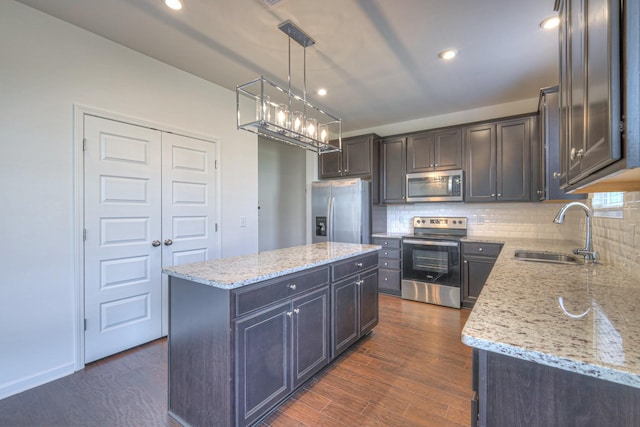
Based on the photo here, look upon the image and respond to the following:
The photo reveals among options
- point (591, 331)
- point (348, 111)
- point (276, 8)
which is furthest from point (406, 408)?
point (348, 111)

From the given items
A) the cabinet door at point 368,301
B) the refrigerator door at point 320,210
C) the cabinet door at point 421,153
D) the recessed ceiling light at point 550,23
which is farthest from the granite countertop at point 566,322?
the refrigerator door at point 320,210

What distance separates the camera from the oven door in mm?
3773

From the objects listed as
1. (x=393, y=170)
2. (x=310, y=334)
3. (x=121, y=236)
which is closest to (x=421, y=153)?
(x=393, y=170)

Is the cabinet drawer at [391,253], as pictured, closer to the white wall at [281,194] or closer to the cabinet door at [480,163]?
the cabinet door at [480,163]

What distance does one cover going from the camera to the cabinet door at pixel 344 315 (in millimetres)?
2324

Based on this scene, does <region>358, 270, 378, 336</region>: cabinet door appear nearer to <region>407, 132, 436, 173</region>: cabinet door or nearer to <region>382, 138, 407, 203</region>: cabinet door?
<region>382, 138, 407, 203</region>: cabinet door

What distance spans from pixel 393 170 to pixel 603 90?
378 cm

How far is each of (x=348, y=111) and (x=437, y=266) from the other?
8.26 feet

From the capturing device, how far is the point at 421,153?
4.27 meters

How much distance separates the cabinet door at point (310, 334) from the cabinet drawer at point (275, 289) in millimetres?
82

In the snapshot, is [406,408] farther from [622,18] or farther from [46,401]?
[46,401]

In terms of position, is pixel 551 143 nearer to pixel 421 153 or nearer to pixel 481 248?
pixel 481 248

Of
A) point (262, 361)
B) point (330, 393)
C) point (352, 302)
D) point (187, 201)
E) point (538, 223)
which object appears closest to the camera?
point (262, 361)

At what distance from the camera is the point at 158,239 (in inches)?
114
